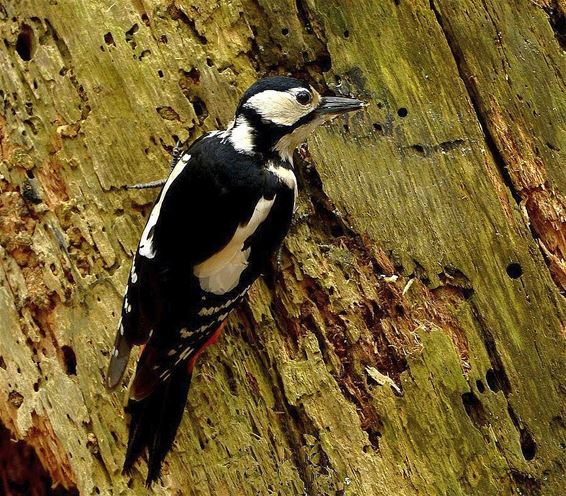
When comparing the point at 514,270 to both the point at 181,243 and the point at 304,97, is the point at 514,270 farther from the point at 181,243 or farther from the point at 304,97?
the point at 181,243

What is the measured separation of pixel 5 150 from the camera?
280 cm

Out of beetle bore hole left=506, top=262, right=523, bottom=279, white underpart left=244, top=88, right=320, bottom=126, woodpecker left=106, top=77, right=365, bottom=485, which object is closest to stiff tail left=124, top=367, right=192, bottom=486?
woodpecker left=106, top=77, right=365, bottom=485

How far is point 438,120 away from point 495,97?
23 centimetres

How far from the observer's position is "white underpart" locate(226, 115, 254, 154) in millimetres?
2604

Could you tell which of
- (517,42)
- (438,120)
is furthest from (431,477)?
(517,42)

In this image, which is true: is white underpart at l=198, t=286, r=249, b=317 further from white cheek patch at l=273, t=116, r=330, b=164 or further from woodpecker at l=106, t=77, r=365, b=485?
white cheek patch at l=273, t=116, r=330, b=164

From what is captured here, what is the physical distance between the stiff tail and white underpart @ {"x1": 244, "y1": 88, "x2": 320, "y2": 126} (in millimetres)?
848

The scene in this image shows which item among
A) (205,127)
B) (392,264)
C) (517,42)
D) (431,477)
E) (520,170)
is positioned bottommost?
(431,477)

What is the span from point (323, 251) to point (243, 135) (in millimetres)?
460

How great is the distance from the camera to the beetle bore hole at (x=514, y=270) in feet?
8.95

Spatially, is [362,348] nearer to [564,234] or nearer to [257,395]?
[257,395]

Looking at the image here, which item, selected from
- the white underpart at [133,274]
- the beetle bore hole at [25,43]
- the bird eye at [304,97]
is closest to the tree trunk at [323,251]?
the beetle bore hole at [25,43]

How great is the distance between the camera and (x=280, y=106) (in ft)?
8.54

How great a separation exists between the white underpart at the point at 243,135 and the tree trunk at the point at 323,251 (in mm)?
174
